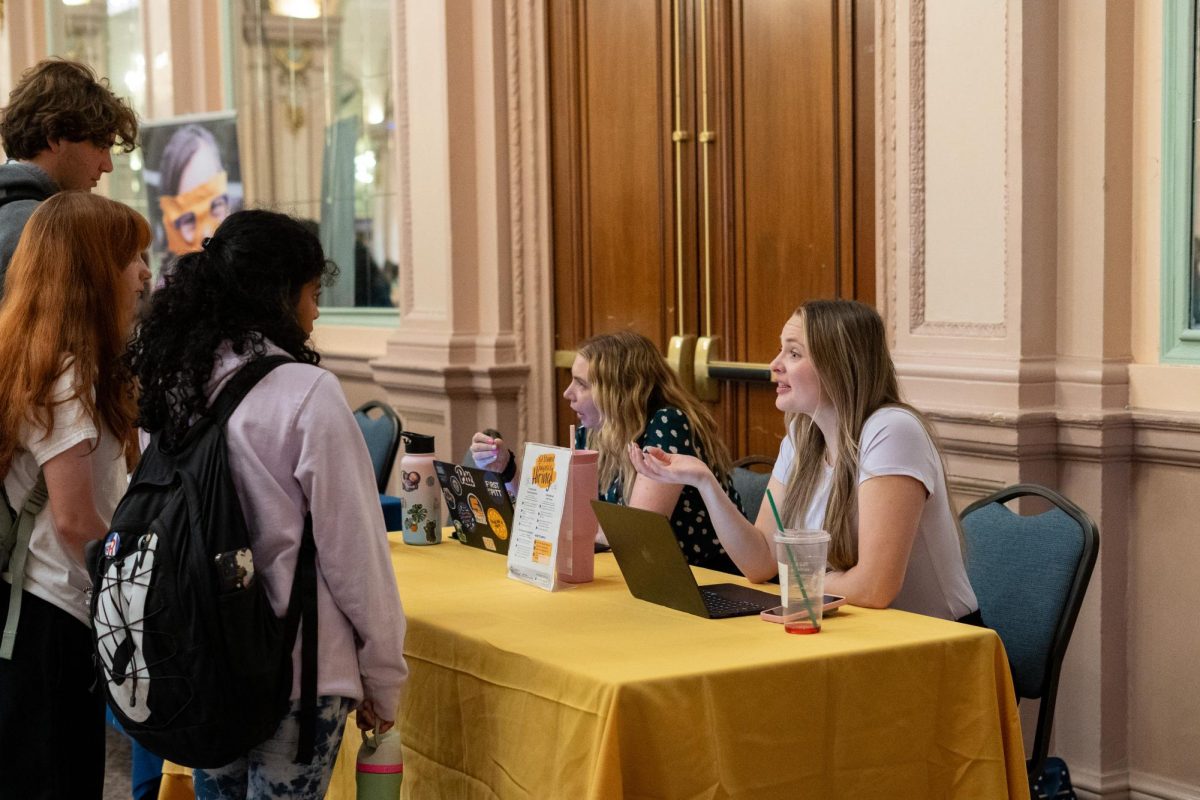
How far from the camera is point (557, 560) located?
2648 millimetres

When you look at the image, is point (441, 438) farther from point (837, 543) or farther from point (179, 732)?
point (179, 732)

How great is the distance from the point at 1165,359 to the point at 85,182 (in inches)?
95.8

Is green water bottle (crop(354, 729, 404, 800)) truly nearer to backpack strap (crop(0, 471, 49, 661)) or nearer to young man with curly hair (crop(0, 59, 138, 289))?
backpack strap (crop(0, 471, 49, 661))

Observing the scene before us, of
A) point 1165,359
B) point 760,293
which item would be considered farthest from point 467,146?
point 1165,359

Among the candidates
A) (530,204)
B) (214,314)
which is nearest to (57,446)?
(214,314)

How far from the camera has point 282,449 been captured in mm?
1970

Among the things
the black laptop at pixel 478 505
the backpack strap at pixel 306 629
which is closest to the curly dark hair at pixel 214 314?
the backpack strap at pixel 306 629

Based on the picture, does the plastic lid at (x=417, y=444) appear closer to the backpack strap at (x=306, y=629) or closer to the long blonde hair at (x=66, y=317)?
the long blonde hair at (x=66, y=317)

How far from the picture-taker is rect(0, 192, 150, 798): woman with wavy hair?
234 centimetres

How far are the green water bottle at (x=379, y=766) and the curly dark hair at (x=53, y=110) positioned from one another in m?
1.66

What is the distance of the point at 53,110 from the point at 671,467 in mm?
1576

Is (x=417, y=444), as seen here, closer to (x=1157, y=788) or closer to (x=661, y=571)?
(x=661, y=571)

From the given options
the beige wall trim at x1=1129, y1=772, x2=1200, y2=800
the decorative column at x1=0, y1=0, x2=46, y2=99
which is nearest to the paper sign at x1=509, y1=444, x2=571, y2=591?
the beige wall trim at x1=1129, y1=772, x2=1200, y2=800

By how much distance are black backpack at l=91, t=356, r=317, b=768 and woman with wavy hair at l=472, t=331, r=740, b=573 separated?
4.22ft
